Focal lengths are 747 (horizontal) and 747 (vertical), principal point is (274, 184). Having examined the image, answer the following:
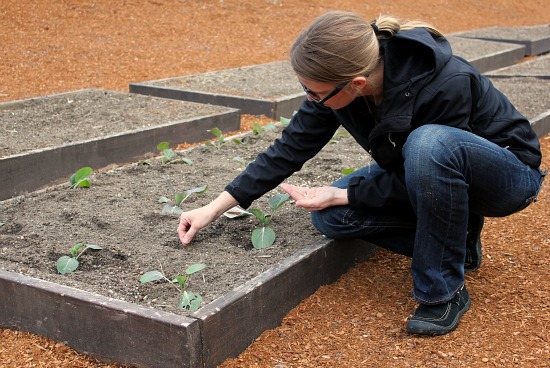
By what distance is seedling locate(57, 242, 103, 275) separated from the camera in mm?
2855

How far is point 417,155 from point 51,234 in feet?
5.40

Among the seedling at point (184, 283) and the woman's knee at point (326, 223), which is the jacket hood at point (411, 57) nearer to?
the woman's knee at point (326, 223)

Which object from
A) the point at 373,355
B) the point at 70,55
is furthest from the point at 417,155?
the point at 70,55

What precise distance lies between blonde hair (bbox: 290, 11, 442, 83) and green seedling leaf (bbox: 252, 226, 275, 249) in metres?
0.88

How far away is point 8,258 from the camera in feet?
9.68

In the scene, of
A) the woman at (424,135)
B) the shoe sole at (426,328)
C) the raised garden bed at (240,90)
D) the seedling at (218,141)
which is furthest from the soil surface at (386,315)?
the seedling at (218,141)

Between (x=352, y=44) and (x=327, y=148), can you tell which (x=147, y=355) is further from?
(x=327, y=148)

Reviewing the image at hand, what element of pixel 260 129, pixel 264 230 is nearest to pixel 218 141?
pixel 260 129

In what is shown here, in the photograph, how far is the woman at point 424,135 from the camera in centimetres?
250

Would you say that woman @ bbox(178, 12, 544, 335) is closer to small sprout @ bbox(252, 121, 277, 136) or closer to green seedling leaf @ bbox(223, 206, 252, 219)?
green seedling leaf @ bbox(223, 206, 252, 219)

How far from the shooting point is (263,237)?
315cm

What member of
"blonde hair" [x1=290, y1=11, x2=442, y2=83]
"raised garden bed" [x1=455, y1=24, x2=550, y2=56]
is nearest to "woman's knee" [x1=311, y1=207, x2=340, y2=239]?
"blonde hair" [x1=290, y1=11, x2=442, y2=83]

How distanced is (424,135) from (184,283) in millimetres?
1002

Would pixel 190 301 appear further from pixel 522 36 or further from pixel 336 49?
pixel 522 36
